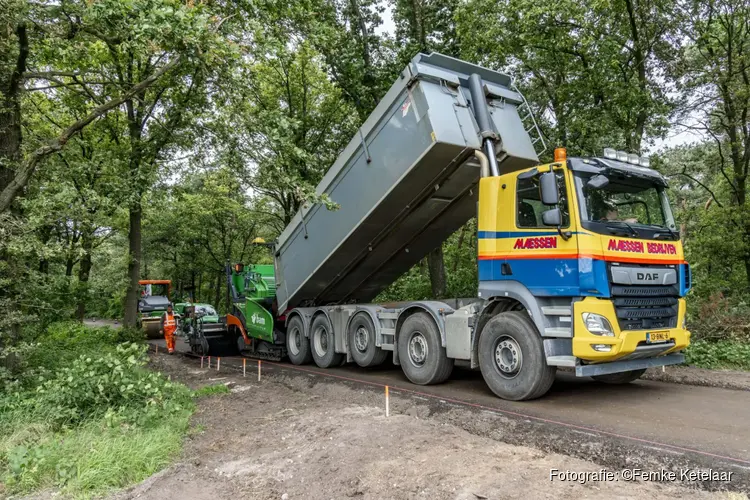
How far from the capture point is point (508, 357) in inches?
246

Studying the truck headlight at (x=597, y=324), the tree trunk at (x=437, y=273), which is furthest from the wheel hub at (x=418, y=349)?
the tree trunk at (x=437, y=273)

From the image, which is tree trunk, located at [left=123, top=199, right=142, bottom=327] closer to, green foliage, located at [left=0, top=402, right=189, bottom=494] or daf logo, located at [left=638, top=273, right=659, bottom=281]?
green foliage, located at [left=0, top=402, right=189, bottom=494]

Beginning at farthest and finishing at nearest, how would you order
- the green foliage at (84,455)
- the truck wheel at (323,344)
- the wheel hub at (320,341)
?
the wheel hub at (320,341) < the truck wheel at (323,344) < the green foliage at (84,455)

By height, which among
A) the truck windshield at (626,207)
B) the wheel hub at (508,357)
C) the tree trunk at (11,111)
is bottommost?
the wheel hub at (508,357)

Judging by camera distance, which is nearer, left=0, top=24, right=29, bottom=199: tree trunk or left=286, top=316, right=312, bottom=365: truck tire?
left=0, top=24, right=29, bottom=199: tree trunk

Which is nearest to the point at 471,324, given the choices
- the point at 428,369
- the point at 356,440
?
the point at 428,369

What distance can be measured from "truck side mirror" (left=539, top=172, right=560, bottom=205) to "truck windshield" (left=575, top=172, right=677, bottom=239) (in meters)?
0.34

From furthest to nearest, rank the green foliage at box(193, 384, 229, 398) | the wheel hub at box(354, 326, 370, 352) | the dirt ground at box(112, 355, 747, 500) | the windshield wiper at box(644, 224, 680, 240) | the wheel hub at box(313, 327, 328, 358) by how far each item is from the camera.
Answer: the wheel hub at box(313, 327, 328, 358) → the wheel hub at box(354, 326, 370, 352) → the green foliage at box(193, 384, 229, 398) → the windshield wiper at box(644, 224, 680, 240) → the dirt ground at box(112, 355, 747, 500)

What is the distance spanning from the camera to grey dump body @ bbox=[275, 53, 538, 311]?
6.67 m

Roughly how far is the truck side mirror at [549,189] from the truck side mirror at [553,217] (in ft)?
0.36

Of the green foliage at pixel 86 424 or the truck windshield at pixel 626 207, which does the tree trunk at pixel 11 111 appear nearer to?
the green foliage at pixel 86 424

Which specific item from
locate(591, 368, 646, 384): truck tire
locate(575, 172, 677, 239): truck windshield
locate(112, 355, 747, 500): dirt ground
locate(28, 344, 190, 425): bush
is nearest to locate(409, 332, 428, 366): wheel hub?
locate(112, 355, 747, 500): dirt ground

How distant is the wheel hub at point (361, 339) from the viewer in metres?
8.84

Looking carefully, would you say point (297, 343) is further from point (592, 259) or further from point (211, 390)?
point (592, 259)
